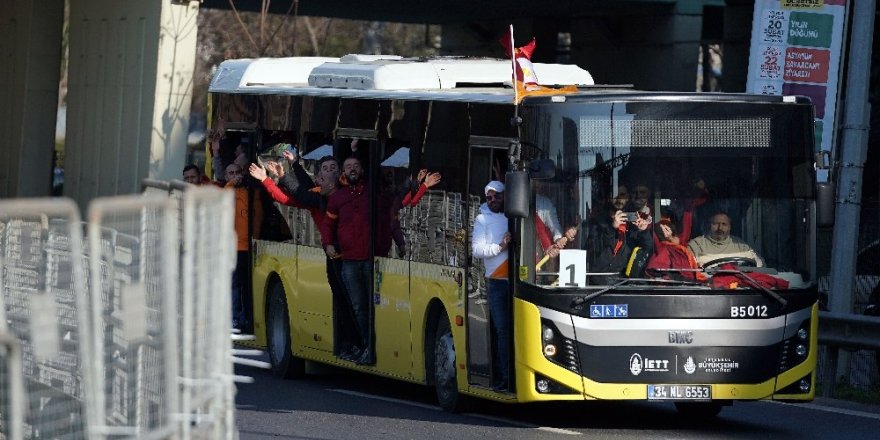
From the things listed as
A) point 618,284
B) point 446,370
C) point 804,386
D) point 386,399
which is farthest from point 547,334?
point 386,399

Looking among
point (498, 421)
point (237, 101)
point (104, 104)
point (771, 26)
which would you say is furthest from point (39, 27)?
point (498, 421)

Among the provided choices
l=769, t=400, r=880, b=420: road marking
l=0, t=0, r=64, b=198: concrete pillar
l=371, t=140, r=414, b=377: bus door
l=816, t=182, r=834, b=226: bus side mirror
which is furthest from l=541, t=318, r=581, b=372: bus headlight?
l=0, t=0, r=64, b=198: concrete pillar

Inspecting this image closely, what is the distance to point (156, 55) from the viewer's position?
2706 centimetres

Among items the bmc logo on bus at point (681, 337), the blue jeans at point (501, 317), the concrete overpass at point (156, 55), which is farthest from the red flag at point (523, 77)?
the concrete overpass at point (156, 55)

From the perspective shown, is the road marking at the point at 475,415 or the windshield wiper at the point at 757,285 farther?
the road marking at the point at 475,415

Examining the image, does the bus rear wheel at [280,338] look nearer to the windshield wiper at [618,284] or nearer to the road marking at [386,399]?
the road marking at [386,399]

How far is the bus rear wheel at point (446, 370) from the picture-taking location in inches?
558

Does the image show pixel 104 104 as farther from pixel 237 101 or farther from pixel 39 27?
pixel 237 101

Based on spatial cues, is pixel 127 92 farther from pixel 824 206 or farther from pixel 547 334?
pixel 824 206

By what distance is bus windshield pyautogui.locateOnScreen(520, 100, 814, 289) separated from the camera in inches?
507

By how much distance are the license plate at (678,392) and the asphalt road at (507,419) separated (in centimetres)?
26

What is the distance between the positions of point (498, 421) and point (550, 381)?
1.05 metres

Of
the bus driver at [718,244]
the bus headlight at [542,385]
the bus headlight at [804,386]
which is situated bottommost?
the bus headlight at [542,385]

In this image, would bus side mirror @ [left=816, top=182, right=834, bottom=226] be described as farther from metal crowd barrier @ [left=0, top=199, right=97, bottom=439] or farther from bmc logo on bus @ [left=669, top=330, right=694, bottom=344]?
metal crowd barrier @ [left=0, top=199, right=97, bottom=439]
